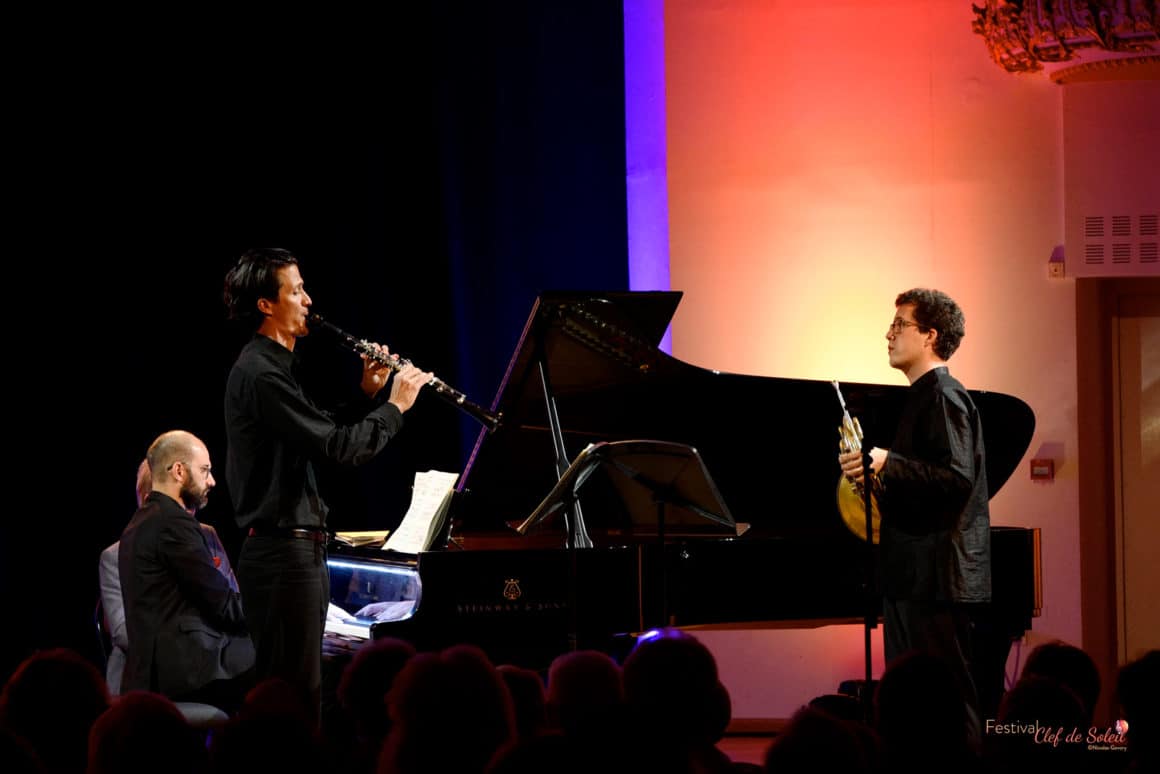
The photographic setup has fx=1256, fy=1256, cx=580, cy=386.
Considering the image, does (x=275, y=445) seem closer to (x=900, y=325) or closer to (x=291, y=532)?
(x=291, y=532)

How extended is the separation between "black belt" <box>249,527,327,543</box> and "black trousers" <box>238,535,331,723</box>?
12 mm

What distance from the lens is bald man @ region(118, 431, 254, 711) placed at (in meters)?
3.86

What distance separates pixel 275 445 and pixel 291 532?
0.25 metres

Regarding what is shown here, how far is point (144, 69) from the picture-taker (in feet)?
17.3

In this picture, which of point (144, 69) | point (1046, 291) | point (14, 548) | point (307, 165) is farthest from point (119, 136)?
point (1046, 291)

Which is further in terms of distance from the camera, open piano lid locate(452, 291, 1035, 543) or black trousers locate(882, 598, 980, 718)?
open piano lid locate(452, 291, 1035, 543)

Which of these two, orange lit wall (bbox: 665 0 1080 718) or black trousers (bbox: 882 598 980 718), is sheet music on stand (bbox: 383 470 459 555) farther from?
orange lit wall (bbox: 665 0 1080 718)

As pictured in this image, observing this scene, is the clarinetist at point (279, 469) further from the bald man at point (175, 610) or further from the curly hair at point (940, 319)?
the curly hair at point (940, 319)

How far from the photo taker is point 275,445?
3.43m

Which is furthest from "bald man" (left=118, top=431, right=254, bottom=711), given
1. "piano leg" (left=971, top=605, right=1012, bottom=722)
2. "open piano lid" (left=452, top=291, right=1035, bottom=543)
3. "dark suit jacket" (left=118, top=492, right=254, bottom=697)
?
"piano leg" (left=971, top=605, right=1012, bottom=722)

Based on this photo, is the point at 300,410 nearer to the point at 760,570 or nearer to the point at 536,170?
the point at 760,570

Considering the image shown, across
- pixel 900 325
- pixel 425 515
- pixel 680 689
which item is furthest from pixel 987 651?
pixel 680 689

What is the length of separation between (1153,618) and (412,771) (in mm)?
5311

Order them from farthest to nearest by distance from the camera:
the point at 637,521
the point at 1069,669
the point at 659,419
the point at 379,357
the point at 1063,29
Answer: the point at 1063,29, the point at 659,419, the point at 637,521, the point at 379,357, the point at 1069,669
